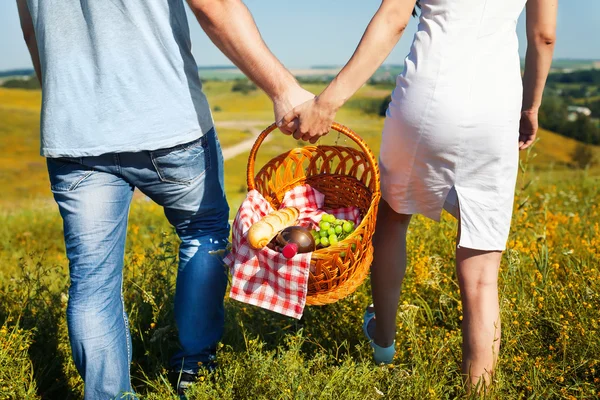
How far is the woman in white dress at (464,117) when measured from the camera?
187 centimetres

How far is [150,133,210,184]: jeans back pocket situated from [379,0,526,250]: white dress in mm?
659

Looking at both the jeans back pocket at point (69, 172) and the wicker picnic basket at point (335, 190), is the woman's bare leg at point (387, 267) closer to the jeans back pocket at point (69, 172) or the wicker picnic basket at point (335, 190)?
the wicker picnic basket at point (335, 190)

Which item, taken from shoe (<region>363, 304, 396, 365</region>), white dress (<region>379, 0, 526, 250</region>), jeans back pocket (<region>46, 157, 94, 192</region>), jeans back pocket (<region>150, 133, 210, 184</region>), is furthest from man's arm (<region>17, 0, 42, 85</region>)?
shoe (<region>363, 304, 396, 365</region>)

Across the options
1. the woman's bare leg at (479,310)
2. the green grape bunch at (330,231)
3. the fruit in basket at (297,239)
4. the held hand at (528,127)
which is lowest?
the woman's bare leg at (479,310)

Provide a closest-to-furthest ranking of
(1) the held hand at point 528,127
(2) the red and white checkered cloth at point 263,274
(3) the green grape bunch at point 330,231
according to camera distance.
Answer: (2) the red and white checkered cloth at point 263,274
(3) the green grape bunch at point 330,231
(1) the held hand at point 528,127

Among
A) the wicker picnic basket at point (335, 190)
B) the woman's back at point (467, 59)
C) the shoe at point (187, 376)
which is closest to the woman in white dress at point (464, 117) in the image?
the woman's back at point (467, 59)

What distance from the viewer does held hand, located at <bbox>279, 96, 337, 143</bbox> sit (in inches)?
79.4

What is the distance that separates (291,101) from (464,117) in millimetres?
579

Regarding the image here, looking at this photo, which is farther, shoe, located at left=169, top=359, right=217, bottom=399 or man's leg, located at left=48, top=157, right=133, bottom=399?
shoe, located at left=169, top=359, right=217, bottom=399

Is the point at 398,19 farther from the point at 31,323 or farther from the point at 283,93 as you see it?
the point at 31,323

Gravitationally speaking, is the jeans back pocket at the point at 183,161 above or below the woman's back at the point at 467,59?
below

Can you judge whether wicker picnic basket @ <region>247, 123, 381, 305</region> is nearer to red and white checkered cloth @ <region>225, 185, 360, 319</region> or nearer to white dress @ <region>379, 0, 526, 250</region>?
red and white checkered cloth @ <region>225, 185, 360, 319</region>

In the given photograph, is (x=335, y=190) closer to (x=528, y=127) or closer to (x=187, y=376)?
(x=528, y=127)

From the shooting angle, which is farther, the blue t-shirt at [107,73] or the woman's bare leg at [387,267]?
the woman's bare leg at [387,267]
